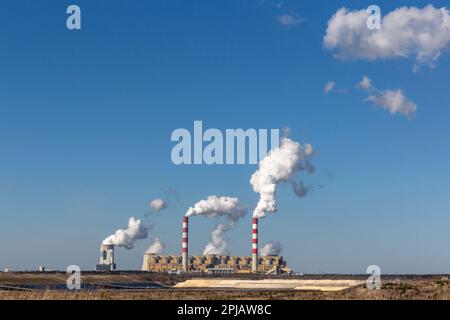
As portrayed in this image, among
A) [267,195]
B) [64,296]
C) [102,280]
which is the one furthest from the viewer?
[267,195]
